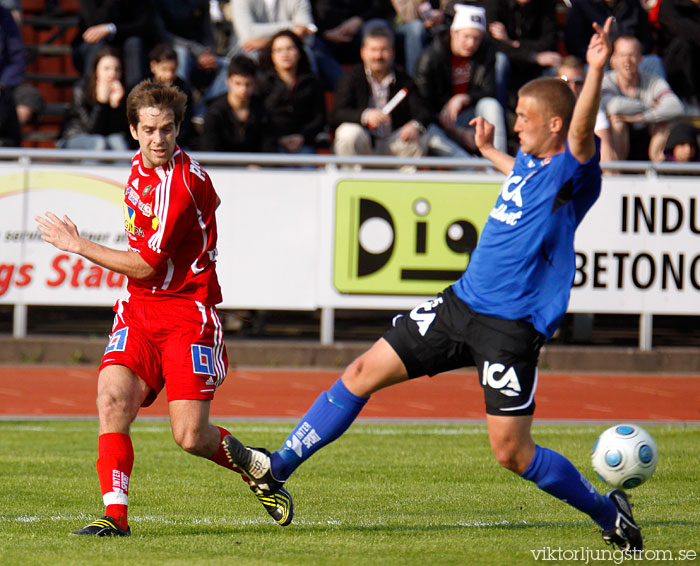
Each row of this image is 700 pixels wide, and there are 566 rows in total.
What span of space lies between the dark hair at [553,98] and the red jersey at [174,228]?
5.40ft

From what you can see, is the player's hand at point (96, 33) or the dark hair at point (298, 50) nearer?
the dark hair at point (298, 50)

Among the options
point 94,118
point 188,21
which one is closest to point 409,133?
point 94,118

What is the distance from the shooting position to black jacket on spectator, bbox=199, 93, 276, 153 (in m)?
13.4

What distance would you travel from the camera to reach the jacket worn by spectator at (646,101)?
14.3 m

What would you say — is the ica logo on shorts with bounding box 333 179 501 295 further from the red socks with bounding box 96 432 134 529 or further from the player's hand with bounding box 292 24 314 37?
the red socks with bounding box 96 432 134 529

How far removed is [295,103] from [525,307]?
926 cm

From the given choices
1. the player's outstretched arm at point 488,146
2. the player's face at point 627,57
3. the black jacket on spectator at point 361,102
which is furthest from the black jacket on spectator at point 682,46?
the player's outstretched arm at point 488,146

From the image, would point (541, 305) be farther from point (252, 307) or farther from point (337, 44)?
point (337, 44)

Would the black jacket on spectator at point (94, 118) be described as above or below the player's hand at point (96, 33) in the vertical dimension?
below

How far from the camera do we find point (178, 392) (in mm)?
Result: 5707

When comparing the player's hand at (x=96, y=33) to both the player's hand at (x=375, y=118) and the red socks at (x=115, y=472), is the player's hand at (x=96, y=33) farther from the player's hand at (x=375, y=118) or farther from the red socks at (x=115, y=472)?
the red socks at (x=115, y=472)

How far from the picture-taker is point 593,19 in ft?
53.7

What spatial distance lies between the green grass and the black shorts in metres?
0.72

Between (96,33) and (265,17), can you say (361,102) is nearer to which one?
(265,17)
